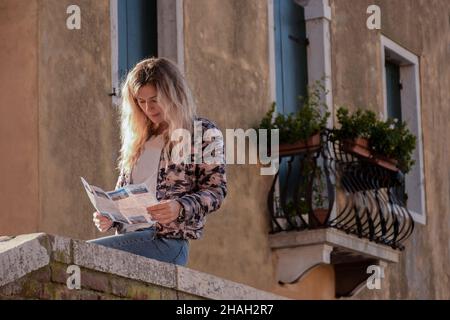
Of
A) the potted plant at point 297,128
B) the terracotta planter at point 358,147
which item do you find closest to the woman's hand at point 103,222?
the potted plant at point 297,128

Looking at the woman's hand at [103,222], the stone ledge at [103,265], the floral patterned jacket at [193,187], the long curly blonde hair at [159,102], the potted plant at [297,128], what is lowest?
the stone ledge at [103,265]

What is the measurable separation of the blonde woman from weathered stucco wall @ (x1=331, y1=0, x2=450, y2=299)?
7053 millimetres

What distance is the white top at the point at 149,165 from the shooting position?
741 cm

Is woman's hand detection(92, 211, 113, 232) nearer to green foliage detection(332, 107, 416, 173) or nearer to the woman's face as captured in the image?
the woman's face

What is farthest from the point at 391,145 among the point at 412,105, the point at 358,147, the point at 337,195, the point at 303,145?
the point at 412,105

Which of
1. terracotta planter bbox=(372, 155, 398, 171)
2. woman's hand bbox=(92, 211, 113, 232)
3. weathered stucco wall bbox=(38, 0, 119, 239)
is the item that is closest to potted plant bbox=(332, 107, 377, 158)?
terracotta planter bbox=(372, 155, 398, 171)

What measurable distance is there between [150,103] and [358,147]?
635 cm

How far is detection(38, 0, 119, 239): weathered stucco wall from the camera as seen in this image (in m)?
10.3

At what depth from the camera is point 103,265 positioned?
7.10 m

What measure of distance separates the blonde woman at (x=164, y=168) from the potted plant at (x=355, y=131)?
594 centimetres

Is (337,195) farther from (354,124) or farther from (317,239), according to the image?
(317,239)

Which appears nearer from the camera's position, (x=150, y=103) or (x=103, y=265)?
(x=103, y=265)

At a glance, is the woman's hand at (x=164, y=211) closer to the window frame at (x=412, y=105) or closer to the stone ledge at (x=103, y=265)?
the stone ledge at (x=103, y=265)
